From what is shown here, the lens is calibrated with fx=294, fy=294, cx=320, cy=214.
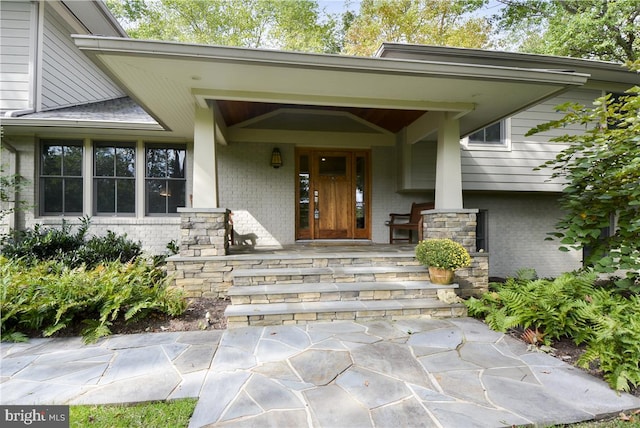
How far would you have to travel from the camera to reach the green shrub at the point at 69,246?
4.96 meters

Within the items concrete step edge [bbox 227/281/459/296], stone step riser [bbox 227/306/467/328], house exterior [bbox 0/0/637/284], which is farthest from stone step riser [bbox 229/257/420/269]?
house exterior [bbox 0/0/637/284]

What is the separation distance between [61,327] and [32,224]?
404 centimetres

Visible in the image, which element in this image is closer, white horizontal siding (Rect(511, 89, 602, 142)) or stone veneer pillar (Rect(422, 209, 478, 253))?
stone veneer pillar (Rect(422, 209, 478, 253))

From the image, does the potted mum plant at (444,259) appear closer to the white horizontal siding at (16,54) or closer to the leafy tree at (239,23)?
the white horizontal siding at (16,54)

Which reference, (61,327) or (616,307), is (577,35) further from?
(61,327)

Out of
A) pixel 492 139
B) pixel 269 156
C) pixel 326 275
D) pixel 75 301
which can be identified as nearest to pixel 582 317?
pixel 326 275

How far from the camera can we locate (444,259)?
3.72 metres

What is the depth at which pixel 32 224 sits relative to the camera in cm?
563

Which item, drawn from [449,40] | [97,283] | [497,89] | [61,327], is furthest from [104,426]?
[449,40]

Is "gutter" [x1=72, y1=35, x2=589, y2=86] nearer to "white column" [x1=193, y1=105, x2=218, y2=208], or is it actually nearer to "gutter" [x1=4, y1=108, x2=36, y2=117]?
"white column" [x1=193, y1=105, x2=218, y2=208]

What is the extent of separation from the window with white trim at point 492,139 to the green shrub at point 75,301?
633 centimetres

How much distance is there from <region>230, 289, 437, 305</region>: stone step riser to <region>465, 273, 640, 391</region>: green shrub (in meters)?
0.63

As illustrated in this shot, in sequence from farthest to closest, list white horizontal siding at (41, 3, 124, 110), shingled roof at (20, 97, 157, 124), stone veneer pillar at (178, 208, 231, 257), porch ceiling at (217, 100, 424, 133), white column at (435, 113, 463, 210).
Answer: white horizontal siding at (41, 3, 124, 110), shingled roof at (20, 97, 157, 124), porch ceiling at (217, 100, 424, 133), white column at (435, 113, 463, 210), stone veneer pillar at (178, 208, 231, 257)

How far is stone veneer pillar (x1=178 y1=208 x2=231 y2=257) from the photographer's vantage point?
3959mm
